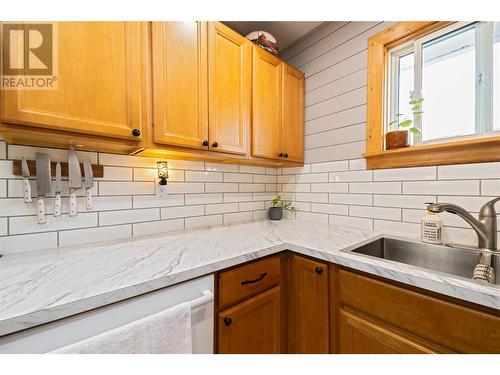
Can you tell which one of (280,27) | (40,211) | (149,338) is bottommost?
(149,338)

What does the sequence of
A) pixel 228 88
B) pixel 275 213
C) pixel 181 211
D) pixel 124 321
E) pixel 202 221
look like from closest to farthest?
pixel 124 321, pixel 228 88, pixel 181 211, pixel 202 221, pixel 275 213

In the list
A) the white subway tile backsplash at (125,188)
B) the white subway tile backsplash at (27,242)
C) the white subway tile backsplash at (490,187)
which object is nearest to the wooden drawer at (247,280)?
the white subway tile backsplash at (125,188)

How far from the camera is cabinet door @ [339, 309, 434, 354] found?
2.56ft

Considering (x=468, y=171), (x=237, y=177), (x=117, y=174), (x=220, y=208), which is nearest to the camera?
(x=468, y=171)

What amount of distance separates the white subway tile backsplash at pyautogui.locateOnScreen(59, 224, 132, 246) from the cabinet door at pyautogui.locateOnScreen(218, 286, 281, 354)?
0.73m

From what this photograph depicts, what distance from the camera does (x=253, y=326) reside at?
1021 millimetres

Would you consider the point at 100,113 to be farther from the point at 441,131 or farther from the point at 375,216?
the point at 441,131

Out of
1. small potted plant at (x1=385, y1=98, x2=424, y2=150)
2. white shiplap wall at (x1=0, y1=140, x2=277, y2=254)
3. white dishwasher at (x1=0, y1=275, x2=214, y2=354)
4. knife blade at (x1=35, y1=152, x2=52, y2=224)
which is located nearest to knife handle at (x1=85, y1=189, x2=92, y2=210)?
white shiplap wall at (x1=0, y1=140, x2=277, y2=254)

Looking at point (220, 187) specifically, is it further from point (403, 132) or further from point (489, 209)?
point (489, 209)

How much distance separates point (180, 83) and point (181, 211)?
30.7 inches

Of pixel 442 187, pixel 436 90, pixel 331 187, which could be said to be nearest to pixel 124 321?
pixel 331 187

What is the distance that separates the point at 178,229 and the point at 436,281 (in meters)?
1.31

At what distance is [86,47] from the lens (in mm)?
863
